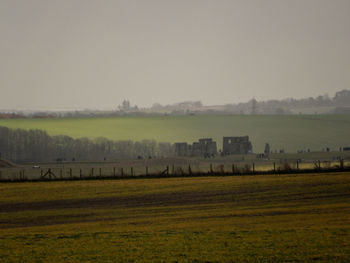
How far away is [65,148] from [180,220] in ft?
308

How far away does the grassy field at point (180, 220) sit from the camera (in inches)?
968

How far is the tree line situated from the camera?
11998cm

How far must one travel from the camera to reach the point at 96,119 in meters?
176

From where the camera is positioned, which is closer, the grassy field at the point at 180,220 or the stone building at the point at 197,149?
the grassy field at the point at 180,220

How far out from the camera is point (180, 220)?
34406mm

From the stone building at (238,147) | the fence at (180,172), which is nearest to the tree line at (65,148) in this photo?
the stone building at (238,147)

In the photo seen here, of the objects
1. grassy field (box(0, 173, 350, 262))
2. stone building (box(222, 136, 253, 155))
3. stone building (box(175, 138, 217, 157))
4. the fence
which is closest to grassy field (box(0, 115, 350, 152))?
stone building (box(222, 136, 253, 155))

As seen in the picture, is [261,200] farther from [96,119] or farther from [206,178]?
[96,119]

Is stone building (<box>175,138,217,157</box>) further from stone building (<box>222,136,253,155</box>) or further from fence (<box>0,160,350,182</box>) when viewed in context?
fence (<box>0,160,350,182</box>)

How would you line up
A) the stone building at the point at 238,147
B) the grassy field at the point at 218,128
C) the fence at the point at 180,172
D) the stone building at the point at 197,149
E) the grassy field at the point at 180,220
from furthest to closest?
the grassy field at the point at 218,128
the stone building at the point at 197,149
the stone building at the point at 238,147
the fence at the point at 180,172
the grassy field at the point at 180,220

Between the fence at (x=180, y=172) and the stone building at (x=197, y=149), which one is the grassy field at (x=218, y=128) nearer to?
the stone building at (x=197, y=149)

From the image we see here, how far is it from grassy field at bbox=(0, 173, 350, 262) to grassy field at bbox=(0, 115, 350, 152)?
84.6 metres

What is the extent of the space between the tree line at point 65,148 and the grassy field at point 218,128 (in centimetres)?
802

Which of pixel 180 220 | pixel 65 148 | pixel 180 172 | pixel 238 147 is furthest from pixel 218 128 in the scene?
pixel 180 220
